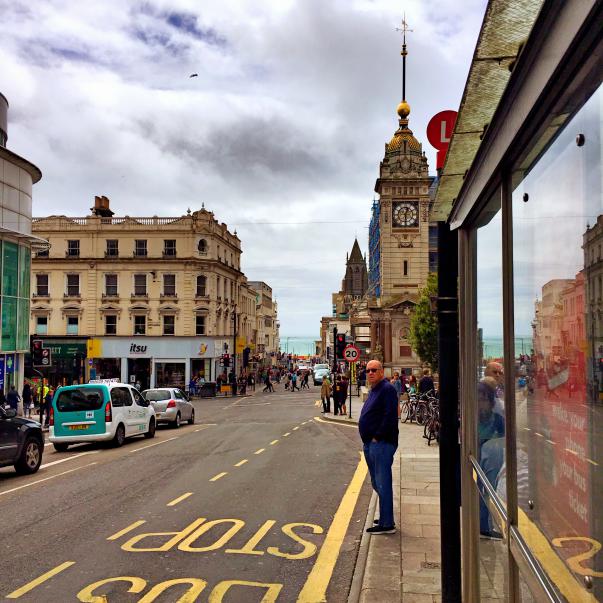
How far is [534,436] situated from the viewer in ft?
7.63

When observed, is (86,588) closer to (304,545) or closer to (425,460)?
(304,545)

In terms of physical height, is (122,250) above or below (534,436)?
above

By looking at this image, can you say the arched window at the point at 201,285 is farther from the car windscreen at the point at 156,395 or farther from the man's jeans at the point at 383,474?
the man's jeans at the point at 383,474

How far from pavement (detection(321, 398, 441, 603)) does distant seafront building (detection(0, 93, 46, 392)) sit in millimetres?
21563

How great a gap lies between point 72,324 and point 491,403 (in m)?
56.3

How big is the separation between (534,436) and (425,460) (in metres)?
11.2

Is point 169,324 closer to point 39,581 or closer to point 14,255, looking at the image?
point 14,255

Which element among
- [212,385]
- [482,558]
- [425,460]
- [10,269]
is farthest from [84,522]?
[212,385]

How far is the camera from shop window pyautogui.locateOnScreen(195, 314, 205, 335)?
56406mm

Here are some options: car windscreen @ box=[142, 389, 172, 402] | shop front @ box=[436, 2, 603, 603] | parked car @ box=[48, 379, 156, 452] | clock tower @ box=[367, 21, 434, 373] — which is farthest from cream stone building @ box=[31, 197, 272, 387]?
shop front @ box=[436, 2, 603, 603]

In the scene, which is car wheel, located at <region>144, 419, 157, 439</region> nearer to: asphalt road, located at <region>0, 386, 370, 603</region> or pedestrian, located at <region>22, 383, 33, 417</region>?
asphalt road, located at <region>0, 386, 370, 603</region>

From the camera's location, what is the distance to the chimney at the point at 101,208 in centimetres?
5884

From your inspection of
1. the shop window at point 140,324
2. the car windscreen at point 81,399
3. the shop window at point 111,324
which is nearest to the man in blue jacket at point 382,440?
the car windscreen at point 81,399

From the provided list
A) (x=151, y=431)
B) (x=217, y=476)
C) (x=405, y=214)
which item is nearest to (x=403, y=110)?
(x=405, y=214)
